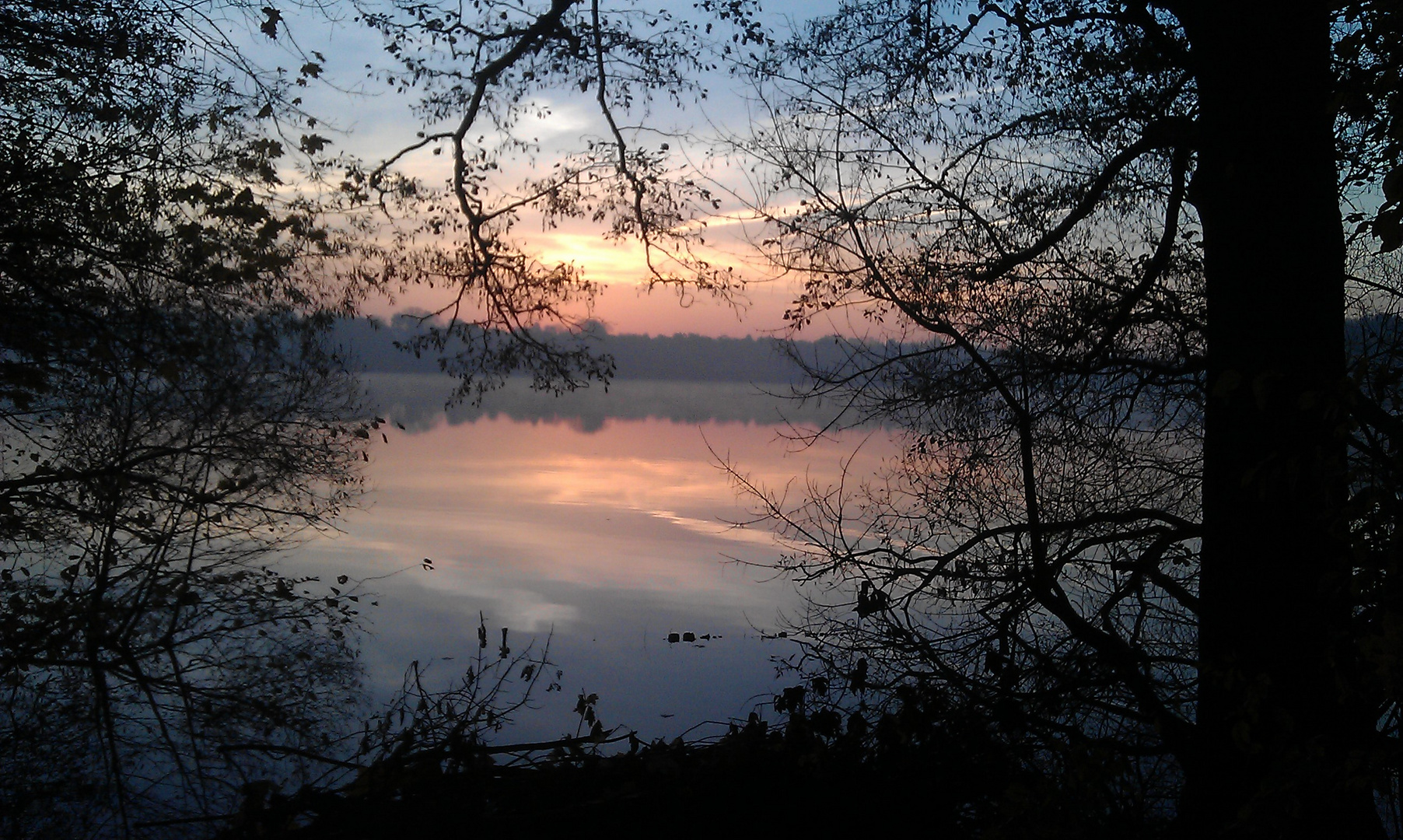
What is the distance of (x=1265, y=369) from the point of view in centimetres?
352

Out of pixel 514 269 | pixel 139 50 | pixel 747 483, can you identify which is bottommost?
pixel 747 483

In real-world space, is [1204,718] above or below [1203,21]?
below

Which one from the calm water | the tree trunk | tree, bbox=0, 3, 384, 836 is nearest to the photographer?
the tree trunk

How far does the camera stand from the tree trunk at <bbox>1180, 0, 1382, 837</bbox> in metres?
3.60

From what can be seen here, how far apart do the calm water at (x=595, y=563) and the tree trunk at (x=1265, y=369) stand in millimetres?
2417

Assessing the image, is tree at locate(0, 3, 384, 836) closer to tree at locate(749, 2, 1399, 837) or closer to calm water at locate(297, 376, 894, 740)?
calm water at locate(297, 376, 894, 740)

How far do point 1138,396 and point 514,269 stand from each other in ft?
15.8

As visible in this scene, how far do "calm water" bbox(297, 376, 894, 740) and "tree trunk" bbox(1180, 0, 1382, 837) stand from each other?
2417 millimetres


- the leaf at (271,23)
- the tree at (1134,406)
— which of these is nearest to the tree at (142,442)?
the leaf at (271,23)

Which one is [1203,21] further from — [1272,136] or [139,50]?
[139,50]

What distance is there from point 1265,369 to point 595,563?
28.6ft

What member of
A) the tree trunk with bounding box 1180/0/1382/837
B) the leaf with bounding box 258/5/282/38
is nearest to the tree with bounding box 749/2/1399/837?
Result: the tree trunk with bounding box 1180/0/1382/837

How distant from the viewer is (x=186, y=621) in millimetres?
8258

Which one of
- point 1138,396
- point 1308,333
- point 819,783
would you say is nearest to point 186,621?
point 819,783
